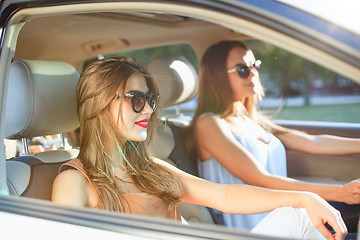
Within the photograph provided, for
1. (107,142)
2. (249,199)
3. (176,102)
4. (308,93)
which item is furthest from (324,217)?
(308,93)

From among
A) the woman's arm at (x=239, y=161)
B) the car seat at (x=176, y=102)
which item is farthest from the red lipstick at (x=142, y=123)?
the woman's arm at (x=239, y=161)

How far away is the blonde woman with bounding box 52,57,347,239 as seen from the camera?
156cm

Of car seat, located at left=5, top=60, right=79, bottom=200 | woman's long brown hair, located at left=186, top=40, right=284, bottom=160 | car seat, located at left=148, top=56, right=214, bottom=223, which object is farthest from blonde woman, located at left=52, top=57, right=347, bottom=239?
woman's long brown hair, located at left=186, top=40, right=284, bottom=160

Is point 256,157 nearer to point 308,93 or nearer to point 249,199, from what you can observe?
point 249,199

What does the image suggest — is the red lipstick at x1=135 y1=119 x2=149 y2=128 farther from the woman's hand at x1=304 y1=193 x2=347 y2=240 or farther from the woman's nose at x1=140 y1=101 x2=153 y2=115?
the woman's hand at x1=304 y1=193 x2=347 y2=240

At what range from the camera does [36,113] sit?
1673 millimetres

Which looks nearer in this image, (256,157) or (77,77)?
(77,77)

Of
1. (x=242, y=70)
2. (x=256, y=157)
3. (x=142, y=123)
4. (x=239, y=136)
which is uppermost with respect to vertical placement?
(x=242, y=70)

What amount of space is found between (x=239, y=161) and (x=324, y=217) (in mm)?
887

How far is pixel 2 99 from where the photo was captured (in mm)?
1506

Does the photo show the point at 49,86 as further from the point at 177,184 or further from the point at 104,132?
the point at 177,184

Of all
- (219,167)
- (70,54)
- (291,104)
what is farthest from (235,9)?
(291,104)

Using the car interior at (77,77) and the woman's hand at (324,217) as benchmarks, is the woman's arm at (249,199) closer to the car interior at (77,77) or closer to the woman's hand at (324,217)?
the woman's hand at (324,217)

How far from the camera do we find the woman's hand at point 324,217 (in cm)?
154
